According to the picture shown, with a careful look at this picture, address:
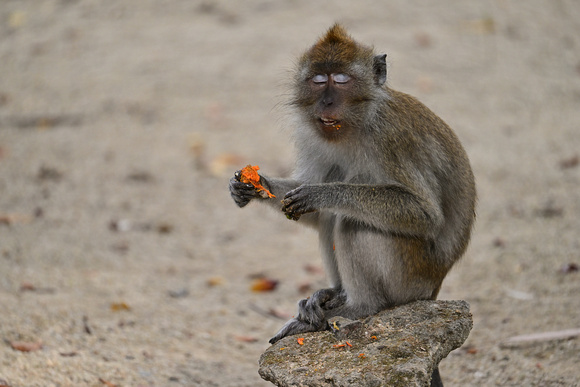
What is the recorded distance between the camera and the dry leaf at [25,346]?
4469 mm

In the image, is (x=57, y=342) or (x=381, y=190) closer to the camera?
(x=381, y=190)

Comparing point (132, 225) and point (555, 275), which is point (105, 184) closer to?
point (132, 225)

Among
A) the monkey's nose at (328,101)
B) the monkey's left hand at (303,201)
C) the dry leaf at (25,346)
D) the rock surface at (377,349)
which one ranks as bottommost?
the dry leaf at (25,346)

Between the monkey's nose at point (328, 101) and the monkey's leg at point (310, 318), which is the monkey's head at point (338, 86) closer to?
the monkey's nose at point (328, 101)

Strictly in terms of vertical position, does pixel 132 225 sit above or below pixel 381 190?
above

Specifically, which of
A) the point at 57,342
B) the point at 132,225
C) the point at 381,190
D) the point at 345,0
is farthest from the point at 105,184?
the point at 345,0

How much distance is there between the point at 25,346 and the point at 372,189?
8.09ft

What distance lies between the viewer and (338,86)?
4074mm

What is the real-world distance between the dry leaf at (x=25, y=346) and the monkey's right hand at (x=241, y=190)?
5.42ft

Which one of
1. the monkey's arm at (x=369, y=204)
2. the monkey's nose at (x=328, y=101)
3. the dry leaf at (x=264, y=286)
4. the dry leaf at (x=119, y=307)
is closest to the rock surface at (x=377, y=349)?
the monkey's arm at (x=369, y=204)

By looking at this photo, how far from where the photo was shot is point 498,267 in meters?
6.46

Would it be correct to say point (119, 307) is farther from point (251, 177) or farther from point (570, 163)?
point (570, 163)

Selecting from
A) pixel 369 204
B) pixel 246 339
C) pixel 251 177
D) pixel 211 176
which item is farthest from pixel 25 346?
pixel 211 176

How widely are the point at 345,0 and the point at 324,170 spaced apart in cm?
851
